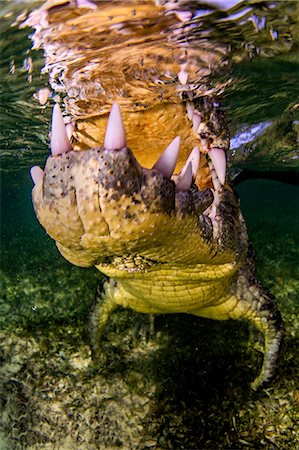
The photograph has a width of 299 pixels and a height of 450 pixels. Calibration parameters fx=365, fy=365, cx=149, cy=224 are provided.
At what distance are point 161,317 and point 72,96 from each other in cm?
366

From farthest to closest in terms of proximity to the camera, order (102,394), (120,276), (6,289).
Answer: (6,289) → (102,394) → (120,276)

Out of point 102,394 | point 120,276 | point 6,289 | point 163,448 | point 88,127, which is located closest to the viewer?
point 120,276

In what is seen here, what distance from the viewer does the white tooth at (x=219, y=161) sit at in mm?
3278

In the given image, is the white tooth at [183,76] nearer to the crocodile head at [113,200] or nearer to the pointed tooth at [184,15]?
the pointed tooth at [184,15]

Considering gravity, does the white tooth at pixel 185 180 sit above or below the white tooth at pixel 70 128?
above

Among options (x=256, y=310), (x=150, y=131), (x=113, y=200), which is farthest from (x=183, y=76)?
(x=113, y=200)

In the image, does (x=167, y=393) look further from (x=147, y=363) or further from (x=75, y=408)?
(x=75, y=408)

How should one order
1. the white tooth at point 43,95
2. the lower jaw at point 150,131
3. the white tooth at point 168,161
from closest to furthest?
the white tooth at point 168,161 → the lower jaw at point 150,131 → the white tooth at point 43,95

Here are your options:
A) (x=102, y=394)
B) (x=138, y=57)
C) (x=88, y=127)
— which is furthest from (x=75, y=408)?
(x=138, y=57)

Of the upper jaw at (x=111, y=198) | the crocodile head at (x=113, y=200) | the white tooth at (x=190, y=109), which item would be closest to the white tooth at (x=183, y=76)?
the white tooth at (x=190, y=109)

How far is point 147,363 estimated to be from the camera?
476 cm

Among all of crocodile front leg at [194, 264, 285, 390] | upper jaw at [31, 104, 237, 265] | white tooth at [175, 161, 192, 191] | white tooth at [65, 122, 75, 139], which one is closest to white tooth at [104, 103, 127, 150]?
upper jaw at [31, 104, 237, 265]

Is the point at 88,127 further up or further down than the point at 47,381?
further up

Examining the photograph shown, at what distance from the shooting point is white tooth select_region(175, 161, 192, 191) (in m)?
2.08
